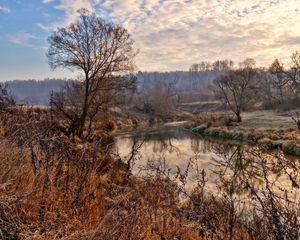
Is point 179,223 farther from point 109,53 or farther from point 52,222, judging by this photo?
point 109,53

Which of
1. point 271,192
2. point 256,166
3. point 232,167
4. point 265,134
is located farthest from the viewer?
point 265,134

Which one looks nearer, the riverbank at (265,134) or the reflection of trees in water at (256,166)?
the reflection of trees in water at (256,166)

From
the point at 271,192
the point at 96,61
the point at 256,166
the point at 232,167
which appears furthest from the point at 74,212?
the point at 96,61

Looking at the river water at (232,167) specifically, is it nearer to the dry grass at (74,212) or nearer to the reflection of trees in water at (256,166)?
the reflection of trees in water at (256,166)

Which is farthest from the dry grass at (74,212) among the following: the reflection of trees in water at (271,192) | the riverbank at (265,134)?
the riverbank at (265,134)

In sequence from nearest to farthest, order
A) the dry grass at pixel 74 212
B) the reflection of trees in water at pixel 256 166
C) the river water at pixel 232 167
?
the reflection of trees in water at pixel 256 166 < the dry grass at pixel 74 212 < the river water at pixel 232 167

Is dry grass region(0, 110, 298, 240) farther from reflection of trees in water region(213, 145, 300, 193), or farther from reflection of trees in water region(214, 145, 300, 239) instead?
reflection of trees in water region(213, 145, 300, 193)

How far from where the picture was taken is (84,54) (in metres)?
25.9

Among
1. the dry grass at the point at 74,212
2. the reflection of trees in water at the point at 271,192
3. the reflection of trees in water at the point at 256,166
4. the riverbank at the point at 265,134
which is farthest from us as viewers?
the riverbank at the point at 265,134

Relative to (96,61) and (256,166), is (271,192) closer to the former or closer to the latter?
(256,166)

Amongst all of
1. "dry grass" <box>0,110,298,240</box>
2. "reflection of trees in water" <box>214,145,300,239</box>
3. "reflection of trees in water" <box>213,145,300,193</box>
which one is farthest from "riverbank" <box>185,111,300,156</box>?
"dry grass" <box>0,110,298,240</box>

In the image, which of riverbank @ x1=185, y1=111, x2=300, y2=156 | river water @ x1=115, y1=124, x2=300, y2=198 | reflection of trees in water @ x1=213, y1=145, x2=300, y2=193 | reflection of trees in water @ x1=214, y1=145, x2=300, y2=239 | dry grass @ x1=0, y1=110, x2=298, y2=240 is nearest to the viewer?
reflection of trees in water @ x1=214, y1=145, x2=300, y2=239

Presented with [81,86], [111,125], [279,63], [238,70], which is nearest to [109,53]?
[81,86]

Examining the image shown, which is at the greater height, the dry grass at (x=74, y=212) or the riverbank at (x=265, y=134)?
the dry grass at (x=74, y=212)
